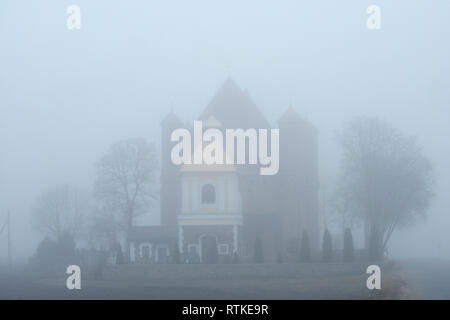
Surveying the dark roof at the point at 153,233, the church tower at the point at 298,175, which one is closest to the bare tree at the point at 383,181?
the church tower at the point at 298,175

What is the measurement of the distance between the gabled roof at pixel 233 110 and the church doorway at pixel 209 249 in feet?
10.4

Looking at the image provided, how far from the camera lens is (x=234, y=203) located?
21453 mm

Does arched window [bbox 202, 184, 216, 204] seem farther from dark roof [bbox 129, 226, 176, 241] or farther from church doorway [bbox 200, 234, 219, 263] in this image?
dark roof [bbox 129, 226, 176, 241]

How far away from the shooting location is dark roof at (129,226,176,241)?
2119 cm

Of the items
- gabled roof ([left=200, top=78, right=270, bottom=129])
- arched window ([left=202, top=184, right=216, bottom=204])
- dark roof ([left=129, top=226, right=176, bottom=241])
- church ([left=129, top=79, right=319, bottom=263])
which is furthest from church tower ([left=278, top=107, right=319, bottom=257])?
dark roof ([left=129, top=226, right=176, bottom=241])

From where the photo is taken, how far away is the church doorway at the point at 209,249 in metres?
20.3

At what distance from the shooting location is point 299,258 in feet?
65.5

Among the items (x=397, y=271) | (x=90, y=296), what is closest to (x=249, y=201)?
(x=397, y=271)

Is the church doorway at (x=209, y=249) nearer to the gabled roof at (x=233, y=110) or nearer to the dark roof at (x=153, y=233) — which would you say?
the dark roof at (x=153, y=233)

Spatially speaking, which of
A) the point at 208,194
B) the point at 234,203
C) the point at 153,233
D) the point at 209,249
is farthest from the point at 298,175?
the point at 153,233

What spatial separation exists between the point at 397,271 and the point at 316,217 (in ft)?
10.9

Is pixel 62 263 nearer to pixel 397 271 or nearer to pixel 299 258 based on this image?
pixel 299 258
